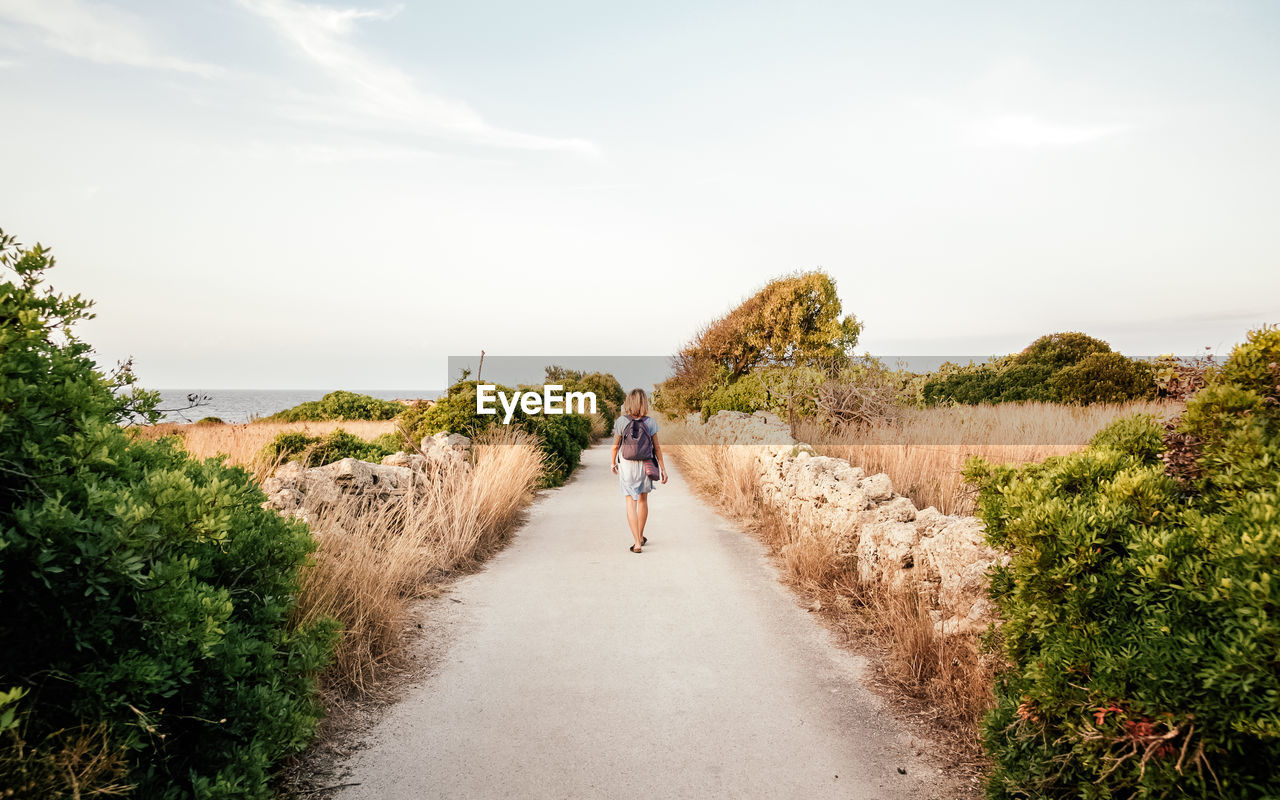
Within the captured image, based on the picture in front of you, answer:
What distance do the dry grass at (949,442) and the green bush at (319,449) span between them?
23.6 ft

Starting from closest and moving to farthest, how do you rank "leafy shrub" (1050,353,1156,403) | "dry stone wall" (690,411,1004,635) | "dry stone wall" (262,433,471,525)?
"dry stone wall" (690,411,1004,635) → "dry stone wall" (262,433,471,525) → "leafy shrub" (1050,353,1156,403)

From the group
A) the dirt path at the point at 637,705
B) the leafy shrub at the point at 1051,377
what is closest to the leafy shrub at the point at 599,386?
the leafy shrub at the point at 1051,377

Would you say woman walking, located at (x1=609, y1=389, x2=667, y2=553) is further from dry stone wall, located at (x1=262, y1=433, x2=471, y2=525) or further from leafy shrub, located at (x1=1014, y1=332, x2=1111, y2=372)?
leafy shrub, located at (x1=1014, y1=332, x2=1111, y2=372)

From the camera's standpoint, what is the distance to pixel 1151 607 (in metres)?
2.21

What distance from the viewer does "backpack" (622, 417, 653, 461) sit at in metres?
8.42

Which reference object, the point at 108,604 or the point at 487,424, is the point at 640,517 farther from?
the point at 108,604

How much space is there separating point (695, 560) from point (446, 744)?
445 centimetres

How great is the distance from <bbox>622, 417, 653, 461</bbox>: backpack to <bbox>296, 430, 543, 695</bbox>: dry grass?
6.56ft

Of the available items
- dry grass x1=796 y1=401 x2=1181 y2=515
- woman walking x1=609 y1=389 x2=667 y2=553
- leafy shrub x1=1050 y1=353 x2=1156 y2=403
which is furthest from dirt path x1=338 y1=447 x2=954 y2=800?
leafy shrub x1=1050 y1=353 x2=1156 y2=403

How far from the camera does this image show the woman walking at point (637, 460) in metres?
8.36

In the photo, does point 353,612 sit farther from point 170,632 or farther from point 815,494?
point 815,494

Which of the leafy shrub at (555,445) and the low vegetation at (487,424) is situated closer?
the low vegetation at (487,424)

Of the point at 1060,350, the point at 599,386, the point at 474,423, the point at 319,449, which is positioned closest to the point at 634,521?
the point at 319,449

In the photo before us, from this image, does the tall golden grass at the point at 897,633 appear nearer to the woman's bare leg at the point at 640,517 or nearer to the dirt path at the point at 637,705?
the dirt path at the point at 637,705
